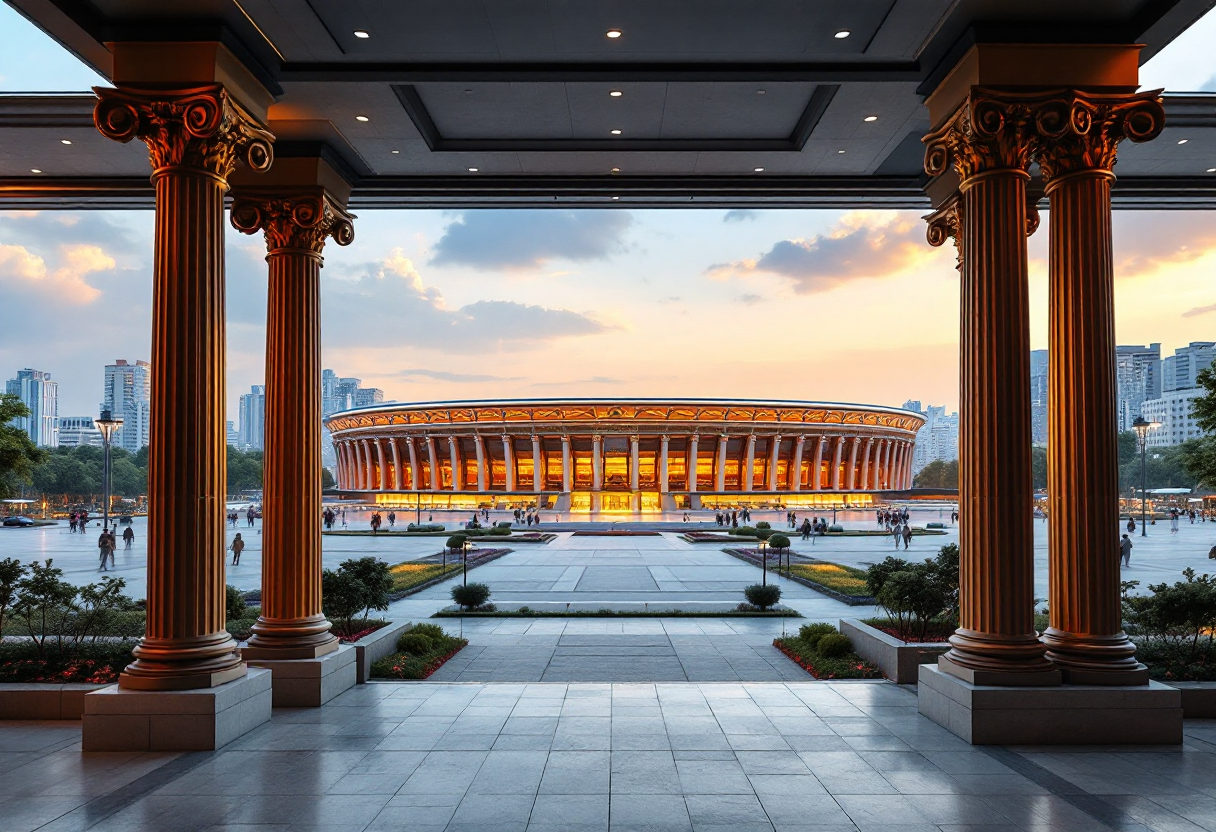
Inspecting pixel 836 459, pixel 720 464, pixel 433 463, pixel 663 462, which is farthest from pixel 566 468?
pixel 836 459

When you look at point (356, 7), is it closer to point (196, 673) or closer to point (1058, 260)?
point (196, 673)

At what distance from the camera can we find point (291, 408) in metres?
9.95

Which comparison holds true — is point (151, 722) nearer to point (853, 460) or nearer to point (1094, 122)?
point (1094, 122)

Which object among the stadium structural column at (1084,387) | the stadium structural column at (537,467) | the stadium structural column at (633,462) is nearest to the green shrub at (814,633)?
the stadium structural column at (1084,387)

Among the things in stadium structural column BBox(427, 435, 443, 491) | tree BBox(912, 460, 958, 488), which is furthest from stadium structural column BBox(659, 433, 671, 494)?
tree BBox(912, 460, 958, 488)

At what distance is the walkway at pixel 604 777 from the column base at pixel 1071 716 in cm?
21

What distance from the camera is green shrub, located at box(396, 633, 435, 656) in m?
11.8

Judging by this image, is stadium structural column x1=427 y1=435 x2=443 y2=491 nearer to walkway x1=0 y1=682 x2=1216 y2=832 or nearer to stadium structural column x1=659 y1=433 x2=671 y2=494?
stadium structural column x1=659 y1=433 x2=671 y2=494

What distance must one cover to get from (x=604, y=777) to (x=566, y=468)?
67.0m

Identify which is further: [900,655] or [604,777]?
[900,655]

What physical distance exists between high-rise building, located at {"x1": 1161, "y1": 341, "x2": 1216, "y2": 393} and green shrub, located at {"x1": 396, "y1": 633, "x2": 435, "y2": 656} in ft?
586

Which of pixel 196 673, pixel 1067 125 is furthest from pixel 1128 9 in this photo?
pixel 196 673

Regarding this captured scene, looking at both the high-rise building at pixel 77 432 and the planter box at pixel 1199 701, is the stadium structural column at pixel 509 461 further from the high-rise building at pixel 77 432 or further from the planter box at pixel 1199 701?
the high-rise building at pixel 77 432

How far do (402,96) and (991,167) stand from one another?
250 inches
